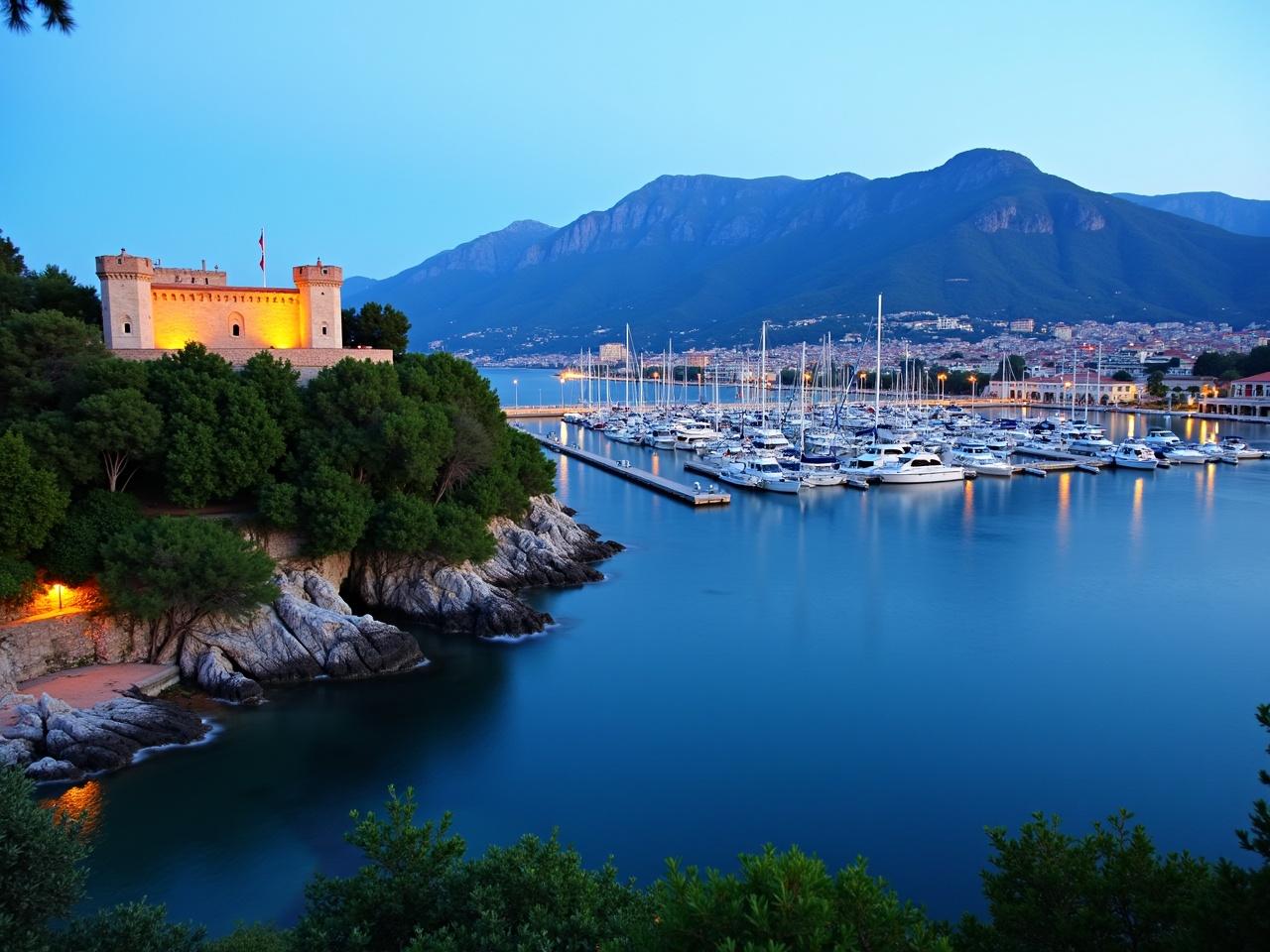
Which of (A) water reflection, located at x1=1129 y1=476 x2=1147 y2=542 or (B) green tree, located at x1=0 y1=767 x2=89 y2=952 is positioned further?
(A) water reflection, located at x1=1129 y1=476 x2=1147 y2=542

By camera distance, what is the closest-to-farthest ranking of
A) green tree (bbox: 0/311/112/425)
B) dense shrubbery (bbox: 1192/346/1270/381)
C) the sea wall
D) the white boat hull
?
1. the sea wall
2. green tree (bbox: 0/311/112/425)
3. the white boat hull
4. dense shrubbery (bbox: 1192/346/1270/381)

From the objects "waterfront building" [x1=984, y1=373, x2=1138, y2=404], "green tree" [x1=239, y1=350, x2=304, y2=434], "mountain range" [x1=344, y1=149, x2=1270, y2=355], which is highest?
"mountain range" [x1=344, y1=149, x2=1270, y2=355]

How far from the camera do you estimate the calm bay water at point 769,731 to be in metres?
11.6

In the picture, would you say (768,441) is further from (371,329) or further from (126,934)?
(126,934)

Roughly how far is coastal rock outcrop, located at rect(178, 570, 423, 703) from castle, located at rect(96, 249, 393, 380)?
931cm

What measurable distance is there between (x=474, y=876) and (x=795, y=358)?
366 ft

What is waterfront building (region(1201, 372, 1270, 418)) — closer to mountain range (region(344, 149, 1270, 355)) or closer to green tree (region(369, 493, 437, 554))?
mountain range (region(344, 149, 1270, 355))

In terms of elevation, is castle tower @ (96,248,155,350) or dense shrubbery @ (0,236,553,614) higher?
castle tower @ (96,248,155,350)

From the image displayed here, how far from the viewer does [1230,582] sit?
958 inches

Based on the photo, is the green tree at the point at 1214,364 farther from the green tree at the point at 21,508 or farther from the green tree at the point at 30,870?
the green tree at the point at 30,870

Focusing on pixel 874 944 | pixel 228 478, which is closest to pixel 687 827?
pixel 874 944

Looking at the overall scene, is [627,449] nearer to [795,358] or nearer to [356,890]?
[356,890]

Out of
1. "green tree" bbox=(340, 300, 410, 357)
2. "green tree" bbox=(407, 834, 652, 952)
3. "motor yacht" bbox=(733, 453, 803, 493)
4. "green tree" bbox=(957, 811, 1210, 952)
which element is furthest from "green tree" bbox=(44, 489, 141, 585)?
"motor yacht" bbox=(733, 453, 803, 493)

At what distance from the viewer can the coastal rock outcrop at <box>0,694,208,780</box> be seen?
1240 cm
